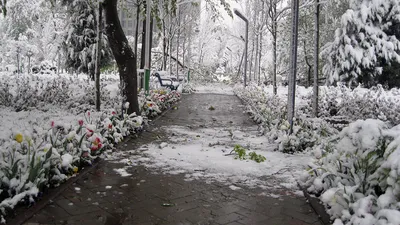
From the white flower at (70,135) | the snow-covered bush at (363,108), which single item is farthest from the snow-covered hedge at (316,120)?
the white flower at (70,135)

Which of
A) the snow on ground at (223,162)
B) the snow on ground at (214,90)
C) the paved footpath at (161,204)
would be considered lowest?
the paved footpath at (161,204)

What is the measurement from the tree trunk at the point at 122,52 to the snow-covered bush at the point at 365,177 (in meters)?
5.65

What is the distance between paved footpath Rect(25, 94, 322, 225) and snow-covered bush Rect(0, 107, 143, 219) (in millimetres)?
230

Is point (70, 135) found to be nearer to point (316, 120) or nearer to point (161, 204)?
point (161, 204)

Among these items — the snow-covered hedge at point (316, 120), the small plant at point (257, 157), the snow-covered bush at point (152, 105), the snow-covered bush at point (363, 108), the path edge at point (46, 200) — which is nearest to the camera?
the path edge at point (46, 200)

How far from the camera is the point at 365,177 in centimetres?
343

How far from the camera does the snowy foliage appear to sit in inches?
701

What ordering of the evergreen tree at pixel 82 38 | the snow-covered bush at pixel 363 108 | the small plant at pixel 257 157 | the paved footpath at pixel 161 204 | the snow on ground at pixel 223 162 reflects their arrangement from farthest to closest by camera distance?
1. the evergreen tree at pixel 82 38
2. the snow-covered bush at pixel 363 108
3. the small plant at pixel 257 157
4. the snow on ground at pixel 223 162
5. the paved footpath at pixel 161 204

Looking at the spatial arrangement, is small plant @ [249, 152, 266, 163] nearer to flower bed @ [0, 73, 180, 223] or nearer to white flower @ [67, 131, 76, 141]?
flower bed @ [0, 73, 180, 223]

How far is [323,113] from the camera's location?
11.1 m

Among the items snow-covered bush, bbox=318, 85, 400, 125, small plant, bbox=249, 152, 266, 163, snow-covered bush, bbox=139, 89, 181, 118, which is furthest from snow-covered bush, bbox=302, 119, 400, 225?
snow-covered bush, bbox=139, 89, 181, 118

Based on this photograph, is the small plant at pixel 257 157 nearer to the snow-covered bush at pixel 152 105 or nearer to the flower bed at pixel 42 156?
the flower bed at pixel 42 156

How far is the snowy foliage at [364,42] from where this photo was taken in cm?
1781

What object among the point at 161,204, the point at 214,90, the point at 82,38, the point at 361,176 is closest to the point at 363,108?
the point at 361,176
